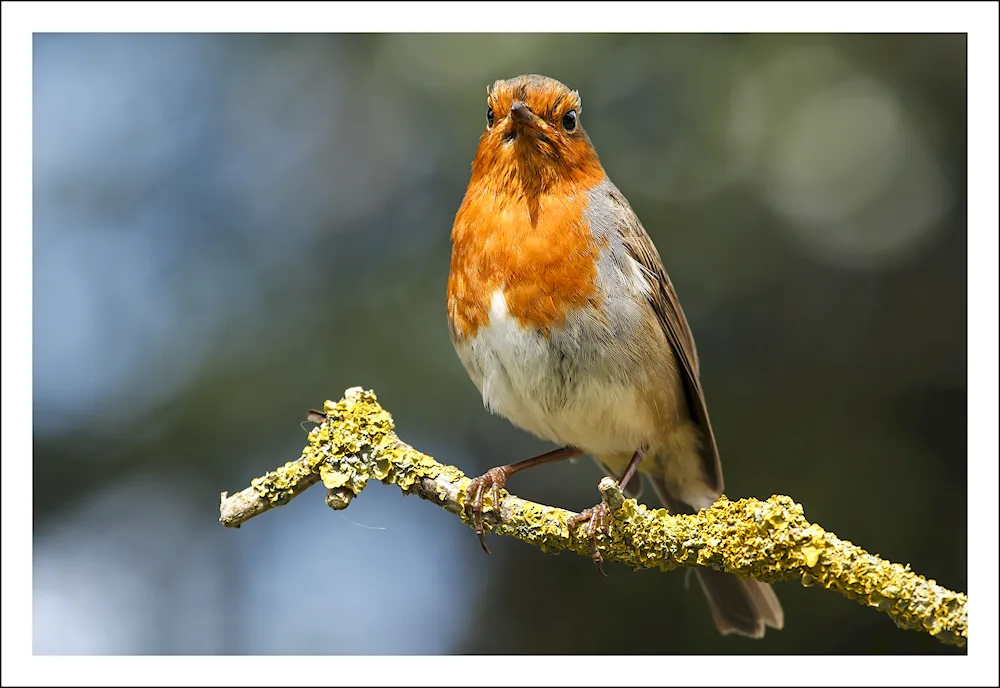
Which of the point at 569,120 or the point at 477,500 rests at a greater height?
the point at 569,120

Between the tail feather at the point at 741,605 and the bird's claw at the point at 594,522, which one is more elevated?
the bird's claw at the point at 594,522

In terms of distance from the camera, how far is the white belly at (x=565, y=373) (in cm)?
324

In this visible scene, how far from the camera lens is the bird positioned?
10.6ft

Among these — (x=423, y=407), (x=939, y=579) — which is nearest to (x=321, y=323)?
(x=423, y=407)

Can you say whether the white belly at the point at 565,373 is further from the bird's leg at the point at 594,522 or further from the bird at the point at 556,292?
the bird's leg at the point at 594,522

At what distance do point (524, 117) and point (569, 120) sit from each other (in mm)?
276

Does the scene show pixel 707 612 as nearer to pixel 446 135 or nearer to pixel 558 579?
pixel 558 579

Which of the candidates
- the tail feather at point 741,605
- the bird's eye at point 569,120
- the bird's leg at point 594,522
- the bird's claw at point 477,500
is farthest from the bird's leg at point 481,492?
the bird's eye at point 569,120

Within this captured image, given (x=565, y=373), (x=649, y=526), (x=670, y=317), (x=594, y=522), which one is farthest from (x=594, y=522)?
(x=670, y=317)

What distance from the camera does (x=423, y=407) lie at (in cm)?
455

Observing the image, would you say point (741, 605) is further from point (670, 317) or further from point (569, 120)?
point (569, 120)

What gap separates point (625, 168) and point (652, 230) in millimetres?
347

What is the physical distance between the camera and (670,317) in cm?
370

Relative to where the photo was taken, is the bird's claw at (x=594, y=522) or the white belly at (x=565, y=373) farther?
the white belly at (x=565, y=373)
